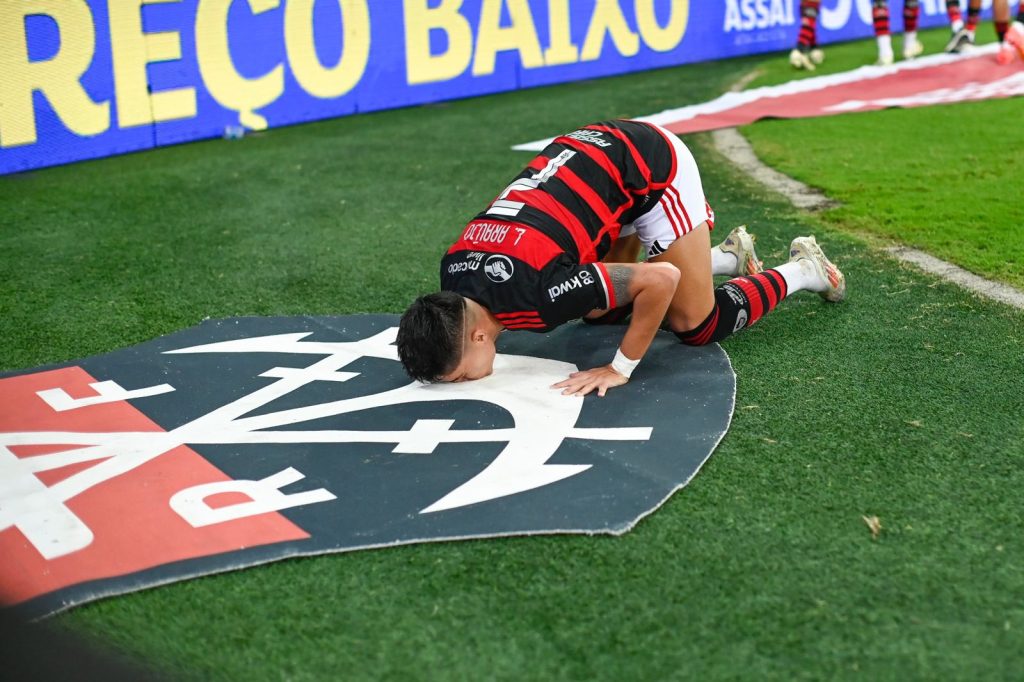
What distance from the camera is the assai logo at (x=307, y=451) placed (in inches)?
98.0

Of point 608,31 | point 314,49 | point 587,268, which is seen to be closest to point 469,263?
point 587,268

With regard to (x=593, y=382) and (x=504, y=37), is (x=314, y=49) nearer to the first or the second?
(x=504, y=37)

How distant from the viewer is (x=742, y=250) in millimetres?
4152

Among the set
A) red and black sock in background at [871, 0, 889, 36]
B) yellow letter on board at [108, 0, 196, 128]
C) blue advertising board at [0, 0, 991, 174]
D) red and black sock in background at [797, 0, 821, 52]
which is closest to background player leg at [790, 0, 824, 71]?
red and black sock in background at [797, 0, 821, 52]

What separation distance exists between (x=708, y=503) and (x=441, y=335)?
0.91 m

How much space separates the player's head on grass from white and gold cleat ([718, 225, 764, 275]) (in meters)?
1.36

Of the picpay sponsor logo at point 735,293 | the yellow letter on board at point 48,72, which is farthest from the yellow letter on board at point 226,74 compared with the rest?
the picpay sponsor logo at point 735,293

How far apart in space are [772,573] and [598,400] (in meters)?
1.02

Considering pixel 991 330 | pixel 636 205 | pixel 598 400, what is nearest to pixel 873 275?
pixel 991 330

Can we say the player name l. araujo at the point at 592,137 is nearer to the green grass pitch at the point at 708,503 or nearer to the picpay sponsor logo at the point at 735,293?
the picpay sponsor logo at the point at 735,293

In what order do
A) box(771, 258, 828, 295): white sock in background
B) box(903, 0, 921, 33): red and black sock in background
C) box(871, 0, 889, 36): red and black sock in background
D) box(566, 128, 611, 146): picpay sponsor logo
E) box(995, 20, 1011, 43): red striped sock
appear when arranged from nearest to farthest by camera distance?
box(566, 128, 611, 146): picpay sponsor logo < box(771, 258, 828, 295): white sock in background < box(995, 20, 1011, 43): red striped sock < box(871, 0, 889, 36): red and black sock in background < box(903, 0, 921, 33): red and black sock in background

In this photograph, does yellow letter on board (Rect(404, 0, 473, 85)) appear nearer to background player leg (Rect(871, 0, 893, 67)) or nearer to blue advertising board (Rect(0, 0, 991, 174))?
blue advertising board (Rect(0, 0, 991, 174))

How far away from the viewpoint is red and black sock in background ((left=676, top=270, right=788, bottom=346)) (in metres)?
3.56

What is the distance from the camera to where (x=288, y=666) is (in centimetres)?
207
